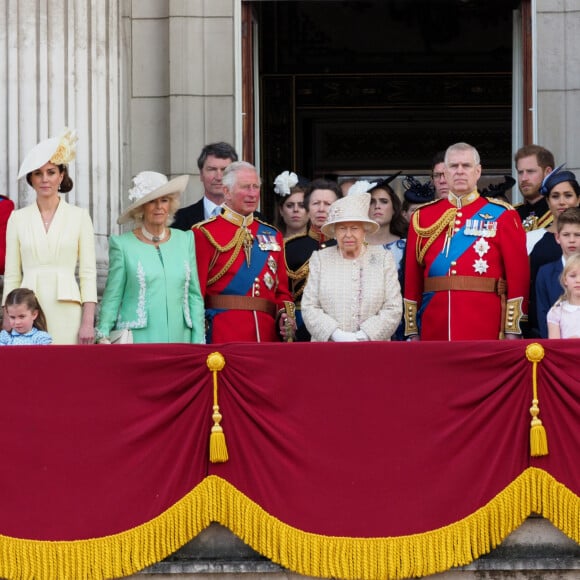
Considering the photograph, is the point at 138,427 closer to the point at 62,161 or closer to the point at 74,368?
the point at 74,368

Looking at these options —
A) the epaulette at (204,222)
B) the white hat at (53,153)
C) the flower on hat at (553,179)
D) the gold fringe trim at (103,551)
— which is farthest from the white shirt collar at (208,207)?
the gold fringe trim at (103,551)

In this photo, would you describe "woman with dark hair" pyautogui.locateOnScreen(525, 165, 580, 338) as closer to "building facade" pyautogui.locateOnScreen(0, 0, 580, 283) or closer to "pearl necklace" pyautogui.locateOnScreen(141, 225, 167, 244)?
"pearl necklace" pyautogui.locateOnScreen(141, 225, 167, 244)

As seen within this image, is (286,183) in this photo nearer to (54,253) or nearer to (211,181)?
(211,181)

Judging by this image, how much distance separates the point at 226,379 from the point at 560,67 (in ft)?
14.9

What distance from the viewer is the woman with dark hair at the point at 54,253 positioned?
8.55 m

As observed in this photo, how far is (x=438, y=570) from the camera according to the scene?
7.60 meters

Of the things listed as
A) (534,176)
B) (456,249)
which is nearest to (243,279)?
(456,249)

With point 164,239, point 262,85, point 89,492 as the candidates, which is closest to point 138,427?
point 89,492

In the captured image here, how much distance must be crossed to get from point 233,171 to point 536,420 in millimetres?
2354

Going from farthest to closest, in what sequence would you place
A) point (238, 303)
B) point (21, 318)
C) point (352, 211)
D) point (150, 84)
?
point (150, 84) < point (238, 303) < point (352, 211) < point (21, 318)

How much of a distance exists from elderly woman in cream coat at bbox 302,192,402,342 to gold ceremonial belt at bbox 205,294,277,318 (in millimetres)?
395

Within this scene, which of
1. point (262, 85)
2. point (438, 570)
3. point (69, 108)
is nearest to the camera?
point (438, 570)

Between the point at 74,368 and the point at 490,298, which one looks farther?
the point at 490,298

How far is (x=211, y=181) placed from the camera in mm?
9680
